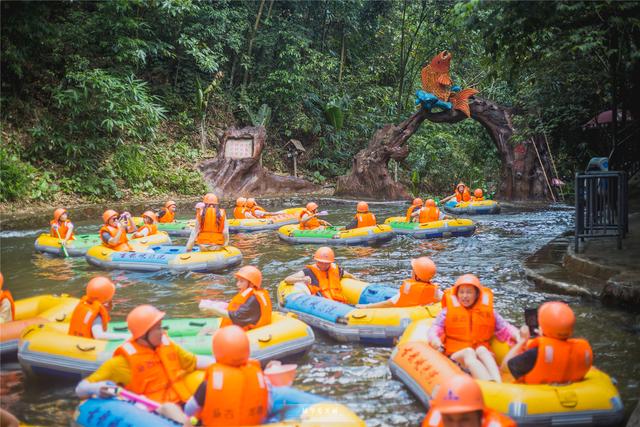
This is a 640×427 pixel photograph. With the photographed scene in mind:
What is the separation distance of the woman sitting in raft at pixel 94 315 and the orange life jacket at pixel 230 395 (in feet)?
7.54

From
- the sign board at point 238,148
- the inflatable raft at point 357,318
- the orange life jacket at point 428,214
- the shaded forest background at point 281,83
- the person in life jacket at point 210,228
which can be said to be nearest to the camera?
the inflatable raft at point 357,318

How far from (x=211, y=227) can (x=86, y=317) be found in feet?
18.0

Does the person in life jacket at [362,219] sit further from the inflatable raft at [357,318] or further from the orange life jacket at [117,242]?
the inflatable raft at [357,318]

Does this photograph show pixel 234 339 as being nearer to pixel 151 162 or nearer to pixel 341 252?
pixel 341 252

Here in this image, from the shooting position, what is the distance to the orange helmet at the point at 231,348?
4109 mm

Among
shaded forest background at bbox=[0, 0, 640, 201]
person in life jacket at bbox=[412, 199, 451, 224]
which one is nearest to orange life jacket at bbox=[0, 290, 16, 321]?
shaded forest background at bbox=[0, 0, 640, 201]

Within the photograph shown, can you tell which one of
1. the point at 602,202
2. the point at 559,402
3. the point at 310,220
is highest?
the point at 602,202

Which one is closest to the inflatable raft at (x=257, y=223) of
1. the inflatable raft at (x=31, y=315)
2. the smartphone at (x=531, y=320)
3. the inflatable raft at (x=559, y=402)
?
the inflatable raft at (x=31, y=315)

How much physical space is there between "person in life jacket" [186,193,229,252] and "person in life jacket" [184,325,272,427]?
735cm

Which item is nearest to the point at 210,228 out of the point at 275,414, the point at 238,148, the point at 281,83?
the point at 275,414

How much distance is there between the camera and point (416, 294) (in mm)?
7238

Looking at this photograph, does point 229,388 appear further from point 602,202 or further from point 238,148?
point 238,148

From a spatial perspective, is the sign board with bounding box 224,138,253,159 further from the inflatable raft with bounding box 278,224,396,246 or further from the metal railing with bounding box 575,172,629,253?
the metal railing with bounding box 575,172,629,253

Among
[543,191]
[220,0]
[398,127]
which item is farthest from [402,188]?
[220,0]
